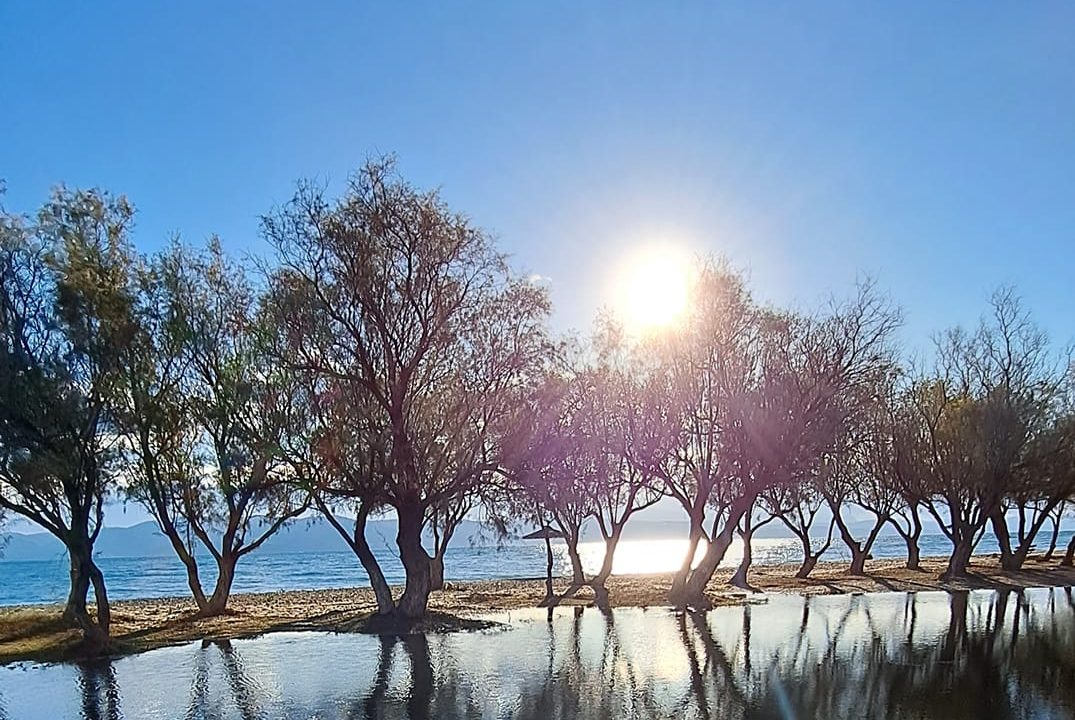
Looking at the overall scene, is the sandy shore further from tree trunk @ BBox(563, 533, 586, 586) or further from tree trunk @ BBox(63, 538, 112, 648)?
tree trunk @ BBox(563, 533, 586, 586)

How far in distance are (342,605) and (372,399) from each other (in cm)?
1333

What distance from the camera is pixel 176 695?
15.4 m

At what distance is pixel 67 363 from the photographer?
21.6m

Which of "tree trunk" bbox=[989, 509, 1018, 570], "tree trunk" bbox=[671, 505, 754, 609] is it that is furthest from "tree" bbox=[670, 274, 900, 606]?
"tree trunk" bbox=[989, 509, 1018, 570]

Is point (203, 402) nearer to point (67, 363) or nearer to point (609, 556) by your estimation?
point (67, 363)

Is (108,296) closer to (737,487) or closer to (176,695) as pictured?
(176,695)

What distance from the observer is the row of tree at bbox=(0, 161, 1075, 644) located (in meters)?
22.1

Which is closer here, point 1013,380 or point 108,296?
point 108,296

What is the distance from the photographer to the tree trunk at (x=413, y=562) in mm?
26172

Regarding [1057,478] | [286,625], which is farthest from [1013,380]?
[286,625]

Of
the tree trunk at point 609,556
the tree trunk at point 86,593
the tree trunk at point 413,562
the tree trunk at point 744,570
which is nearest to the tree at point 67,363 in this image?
the tree trunk at point 86,593

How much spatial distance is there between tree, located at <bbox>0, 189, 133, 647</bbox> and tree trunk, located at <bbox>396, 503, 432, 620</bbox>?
782 cm

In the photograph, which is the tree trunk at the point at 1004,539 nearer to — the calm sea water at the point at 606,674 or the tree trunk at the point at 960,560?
the tree trunk at the point at 960,560

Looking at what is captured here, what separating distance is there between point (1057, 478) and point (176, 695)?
144ft
